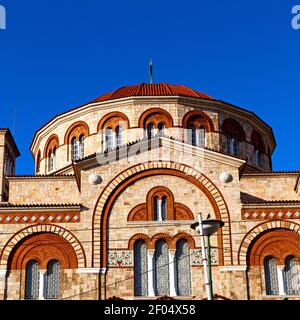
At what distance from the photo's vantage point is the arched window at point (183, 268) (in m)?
→ 26.0

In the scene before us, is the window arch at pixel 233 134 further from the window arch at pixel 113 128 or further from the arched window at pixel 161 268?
the arched window at pixel 161 268

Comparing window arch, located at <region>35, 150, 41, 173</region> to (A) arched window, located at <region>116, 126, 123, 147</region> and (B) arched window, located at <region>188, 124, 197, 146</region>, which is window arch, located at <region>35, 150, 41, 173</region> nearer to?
(A) arched window, located at <region>116, 126, 123, 147</region>

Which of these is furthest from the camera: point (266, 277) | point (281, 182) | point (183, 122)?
point (183, 122)

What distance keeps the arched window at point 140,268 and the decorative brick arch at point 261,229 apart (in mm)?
4383

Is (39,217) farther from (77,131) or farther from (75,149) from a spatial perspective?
(77,131)

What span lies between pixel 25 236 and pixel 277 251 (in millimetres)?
11764

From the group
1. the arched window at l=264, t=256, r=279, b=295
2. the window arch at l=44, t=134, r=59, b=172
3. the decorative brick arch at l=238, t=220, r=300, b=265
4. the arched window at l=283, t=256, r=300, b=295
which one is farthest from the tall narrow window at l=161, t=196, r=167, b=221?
the window arch at l=44, t=134, r=59, b=172

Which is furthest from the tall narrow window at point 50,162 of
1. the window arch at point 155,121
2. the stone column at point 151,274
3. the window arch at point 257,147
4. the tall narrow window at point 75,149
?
the window arch at point 257,147

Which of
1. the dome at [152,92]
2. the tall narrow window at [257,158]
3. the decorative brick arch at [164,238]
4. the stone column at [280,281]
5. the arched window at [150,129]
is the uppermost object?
the dome at [152,92]

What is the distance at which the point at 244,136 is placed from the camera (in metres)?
36.2

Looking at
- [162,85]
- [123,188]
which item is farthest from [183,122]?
[123,188]

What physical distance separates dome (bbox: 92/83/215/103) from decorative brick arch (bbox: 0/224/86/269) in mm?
11139

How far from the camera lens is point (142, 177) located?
27875mm
